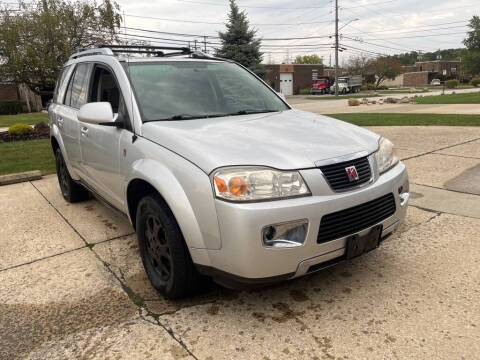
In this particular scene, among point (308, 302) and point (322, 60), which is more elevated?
point (322, 60)

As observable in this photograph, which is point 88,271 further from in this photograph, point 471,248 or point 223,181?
point 471,248

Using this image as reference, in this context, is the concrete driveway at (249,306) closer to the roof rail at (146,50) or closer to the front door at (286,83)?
the roof rail at (146,50)

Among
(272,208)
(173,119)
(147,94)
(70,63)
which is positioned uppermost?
(70,63)

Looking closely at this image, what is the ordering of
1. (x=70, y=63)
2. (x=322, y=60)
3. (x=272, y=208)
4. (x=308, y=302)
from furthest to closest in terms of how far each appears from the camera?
(x=322, y=60) < (x=70, y=63) < (x=308, y=302) < (x=272, y=208)

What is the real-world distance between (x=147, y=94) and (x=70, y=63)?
2.19 meters

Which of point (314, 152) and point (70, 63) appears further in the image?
point (70, 63)

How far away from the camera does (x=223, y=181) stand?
2258 millimetres

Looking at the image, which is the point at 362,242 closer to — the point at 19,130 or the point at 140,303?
the point at 140,303

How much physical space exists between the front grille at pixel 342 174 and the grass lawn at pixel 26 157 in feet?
19.7

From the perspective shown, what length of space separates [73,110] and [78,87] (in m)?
0.26

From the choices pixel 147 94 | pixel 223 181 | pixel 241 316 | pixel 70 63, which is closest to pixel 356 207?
pixel 223 181

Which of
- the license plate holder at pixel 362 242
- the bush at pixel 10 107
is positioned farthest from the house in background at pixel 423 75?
the license plate holder at pixel 362 242

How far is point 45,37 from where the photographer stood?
14305mm

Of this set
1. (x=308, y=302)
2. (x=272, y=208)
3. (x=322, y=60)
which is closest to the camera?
(x=272, y=208)
